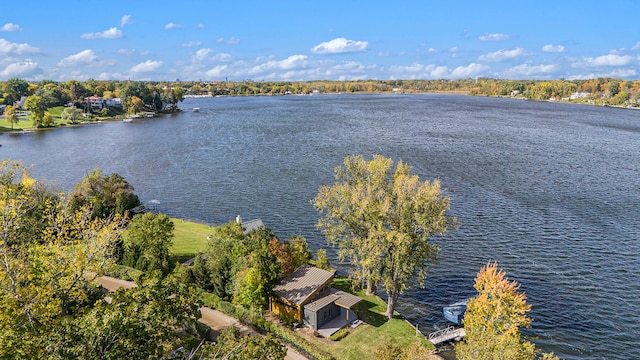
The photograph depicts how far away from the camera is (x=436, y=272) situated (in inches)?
1913

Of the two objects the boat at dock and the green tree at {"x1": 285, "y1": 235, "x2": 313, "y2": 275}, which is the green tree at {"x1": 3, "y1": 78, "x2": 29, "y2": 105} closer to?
the green tree at {"x1": 285, "y1": 235, "x2": 313, "y2": 275}

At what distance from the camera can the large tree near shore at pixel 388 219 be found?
115ft

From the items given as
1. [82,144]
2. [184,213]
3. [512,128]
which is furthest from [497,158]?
[82,144]

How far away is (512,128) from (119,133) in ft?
433

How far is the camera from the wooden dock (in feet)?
118

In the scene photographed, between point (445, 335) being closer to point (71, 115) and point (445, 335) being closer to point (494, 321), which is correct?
point (494, 321)

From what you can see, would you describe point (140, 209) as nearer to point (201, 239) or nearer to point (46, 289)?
point (201, 239)

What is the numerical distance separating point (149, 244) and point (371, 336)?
78.4 ft

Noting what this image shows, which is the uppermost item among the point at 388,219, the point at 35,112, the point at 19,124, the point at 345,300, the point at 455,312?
the point at 35,112

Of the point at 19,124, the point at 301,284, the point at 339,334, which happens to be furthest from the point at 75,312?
the point at 19,124

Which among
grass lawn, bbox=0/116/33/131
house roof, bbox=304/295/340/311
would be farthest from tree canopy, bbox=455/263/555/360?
grass lawn, bbox=0/116/33/131

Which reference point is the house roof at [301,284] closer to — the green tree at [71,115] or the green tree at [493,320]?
the green tree at [493,320]

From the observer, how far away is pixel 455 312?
3944 centimetres

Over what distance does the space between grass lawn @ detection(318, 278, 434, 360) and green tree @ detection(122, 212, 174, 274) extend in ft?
63.9
